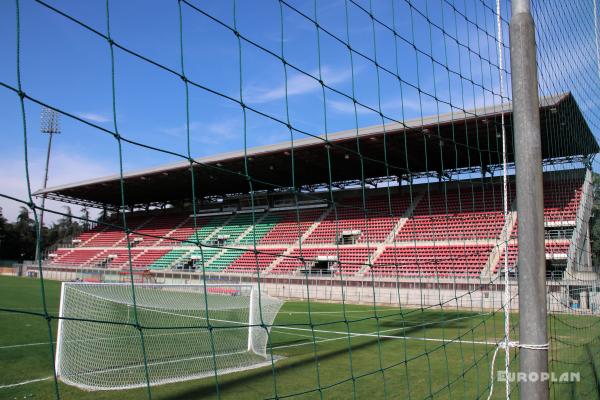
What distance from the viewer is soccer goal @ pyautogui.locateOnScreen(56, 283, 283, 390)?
574 centimetres

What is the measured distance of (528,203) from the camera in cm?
210

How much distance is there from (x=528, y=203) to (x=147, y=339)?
7268 mm

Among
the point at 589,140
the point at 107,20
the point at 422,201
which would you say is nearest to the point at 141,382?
the point at 107,20

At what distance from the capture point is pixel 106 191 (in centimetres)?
2605

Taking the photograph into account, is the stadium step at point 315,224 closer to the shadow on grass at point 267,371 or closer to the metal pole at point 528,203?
the shadow on grass at point 267,371

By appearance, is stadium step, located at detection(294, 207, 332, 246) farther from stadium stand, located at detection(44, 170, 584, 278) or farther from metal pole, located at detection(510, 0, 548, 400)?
metal pole, located at detection(510, 0, 548, 400)

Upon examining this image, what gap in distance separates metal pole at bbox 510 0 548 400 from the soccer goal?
293 centimetres

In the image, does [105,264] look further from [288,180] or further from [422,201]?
[422,201]

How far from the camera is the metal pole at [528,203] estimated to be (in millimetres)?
2072

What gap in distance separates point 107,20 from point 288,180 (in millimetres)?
21229

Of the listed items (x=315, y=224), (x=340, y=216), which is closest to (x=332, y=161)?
(x=340, y=216)

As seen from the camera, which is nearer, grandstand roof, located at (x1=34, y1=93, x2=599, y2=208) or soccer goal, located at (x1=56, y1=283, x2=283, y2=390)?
soccer goal, located at (x1=56, y1=283, x2=283, y2=390)

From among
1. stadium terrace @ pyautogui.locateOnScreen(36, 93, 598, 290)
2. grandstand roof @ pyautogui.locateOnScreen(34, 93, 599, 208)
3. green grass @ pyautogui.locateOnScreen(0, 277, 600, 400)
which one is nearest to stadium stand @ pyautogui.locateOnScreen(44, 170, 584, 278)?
stadium terrace @ pyautogui.locateOnScreen(36, 93, 598, 290)

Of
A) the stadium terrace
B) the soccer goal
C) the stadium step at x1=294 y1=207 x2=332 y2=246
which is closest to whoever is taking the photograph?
the soccer goal
